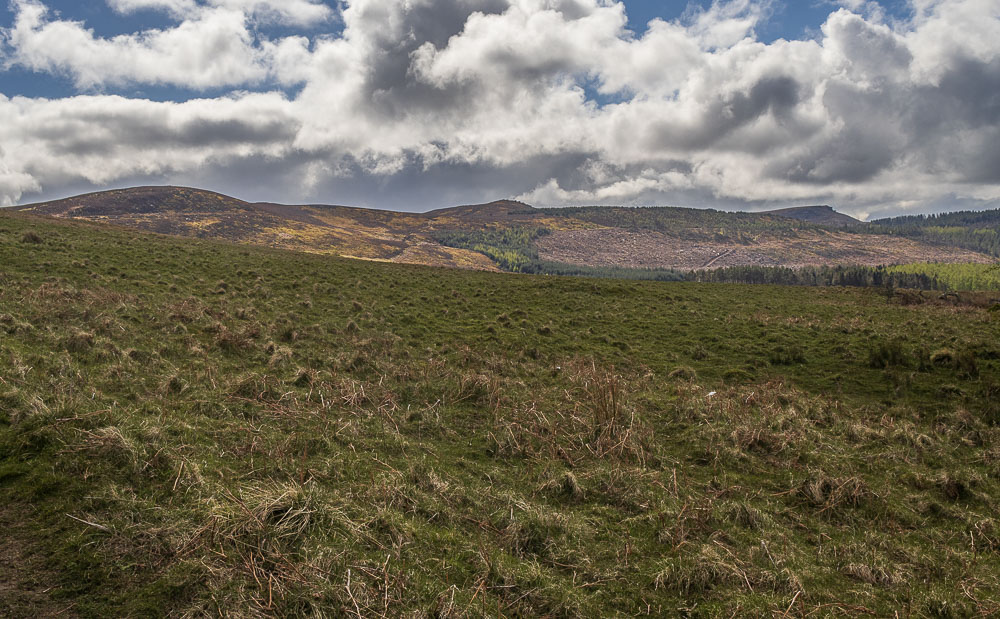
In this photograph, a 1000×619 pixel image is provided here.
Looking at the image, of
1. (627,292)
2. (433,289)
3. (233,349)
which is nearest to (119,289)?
(233,349)

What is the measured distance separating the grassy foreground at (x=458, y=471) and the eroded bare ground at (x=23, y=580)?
0.03 meters

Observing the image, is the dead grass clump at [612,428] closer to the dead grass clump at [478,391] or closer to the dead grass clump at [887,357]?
the dead grass clump at [478,391]

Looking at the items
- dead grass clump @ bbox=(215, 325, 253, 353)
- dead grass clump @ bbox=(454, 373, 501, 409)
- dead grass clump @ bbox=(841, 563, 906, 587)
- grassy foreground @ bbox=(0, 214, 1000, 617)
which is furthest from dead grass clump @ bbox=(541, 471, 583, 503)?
dead grass clump @ bbox=(215, 325, 253, 353)

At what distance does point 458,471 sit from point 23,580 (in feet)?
21.1

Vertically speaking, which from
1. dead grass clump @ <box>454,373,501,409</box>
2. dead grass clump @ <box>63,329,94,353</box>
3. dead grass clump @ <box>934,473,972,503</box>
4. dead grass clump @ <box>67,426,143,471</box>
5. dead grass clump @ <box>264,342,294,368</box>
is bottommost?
dead grass clump @ <box>934,473,972,503</box>

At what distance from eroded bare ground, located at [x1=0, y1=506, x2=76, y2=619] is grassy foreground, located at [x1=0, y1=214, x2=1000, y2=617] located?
0.03 metres

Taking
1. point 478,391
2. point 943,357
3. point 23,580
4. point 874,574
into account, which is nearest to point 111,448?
point 23,580

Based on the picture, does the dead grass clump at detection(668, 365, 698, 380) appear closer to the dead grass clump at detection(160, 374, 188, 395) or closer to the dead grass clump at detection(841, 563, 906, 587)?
the dead grass clump at detection(841, 563, 906, 587)

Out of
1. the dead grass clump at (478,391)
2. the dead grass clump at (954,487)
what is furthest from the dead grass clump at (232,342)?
the dead grass clump at (954,487)

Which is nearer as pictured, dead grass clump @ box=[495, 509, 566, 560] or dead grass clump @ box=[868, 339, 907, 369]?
dead grass clump @ box=[495, 509, 566, 560]

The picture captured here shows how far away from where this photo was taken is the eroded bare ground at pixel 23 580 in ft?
14.6

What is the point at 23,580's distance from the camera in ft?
15.6

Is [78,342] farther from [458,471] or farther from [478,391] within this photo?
[458,471]

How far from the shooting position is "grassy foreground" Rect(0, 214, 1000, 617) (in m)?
5.46
